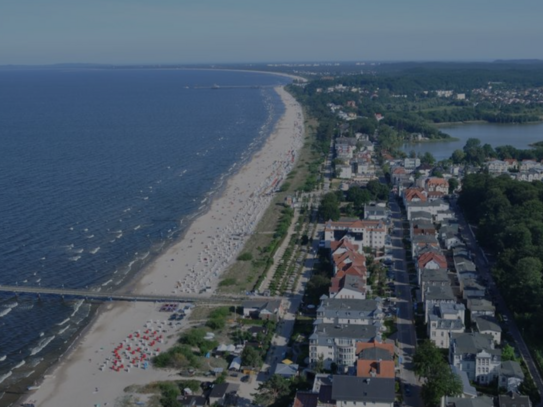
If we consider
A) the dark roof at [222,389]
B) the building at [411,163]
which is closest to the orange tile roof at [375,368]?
the dark roof at [222,389]

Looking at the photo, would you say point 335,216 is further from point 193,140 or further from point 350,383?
point 193,140

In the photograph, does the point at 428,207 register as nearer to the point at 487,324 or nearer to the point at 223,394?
the point at 487,324

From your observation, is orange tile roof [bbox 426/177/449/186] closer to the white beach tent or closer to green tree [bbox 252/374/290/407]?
the white beach tent

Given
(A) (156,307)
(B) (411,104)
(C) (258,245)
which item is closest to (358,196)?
(C) (258,245)

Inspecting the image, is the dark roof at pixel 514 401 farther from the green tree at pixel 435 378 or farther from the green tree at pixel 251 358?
the green tree at pixel 251 358

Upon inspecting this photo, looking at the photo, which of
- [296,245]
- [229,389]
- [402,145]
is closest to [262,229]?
[296,245]
